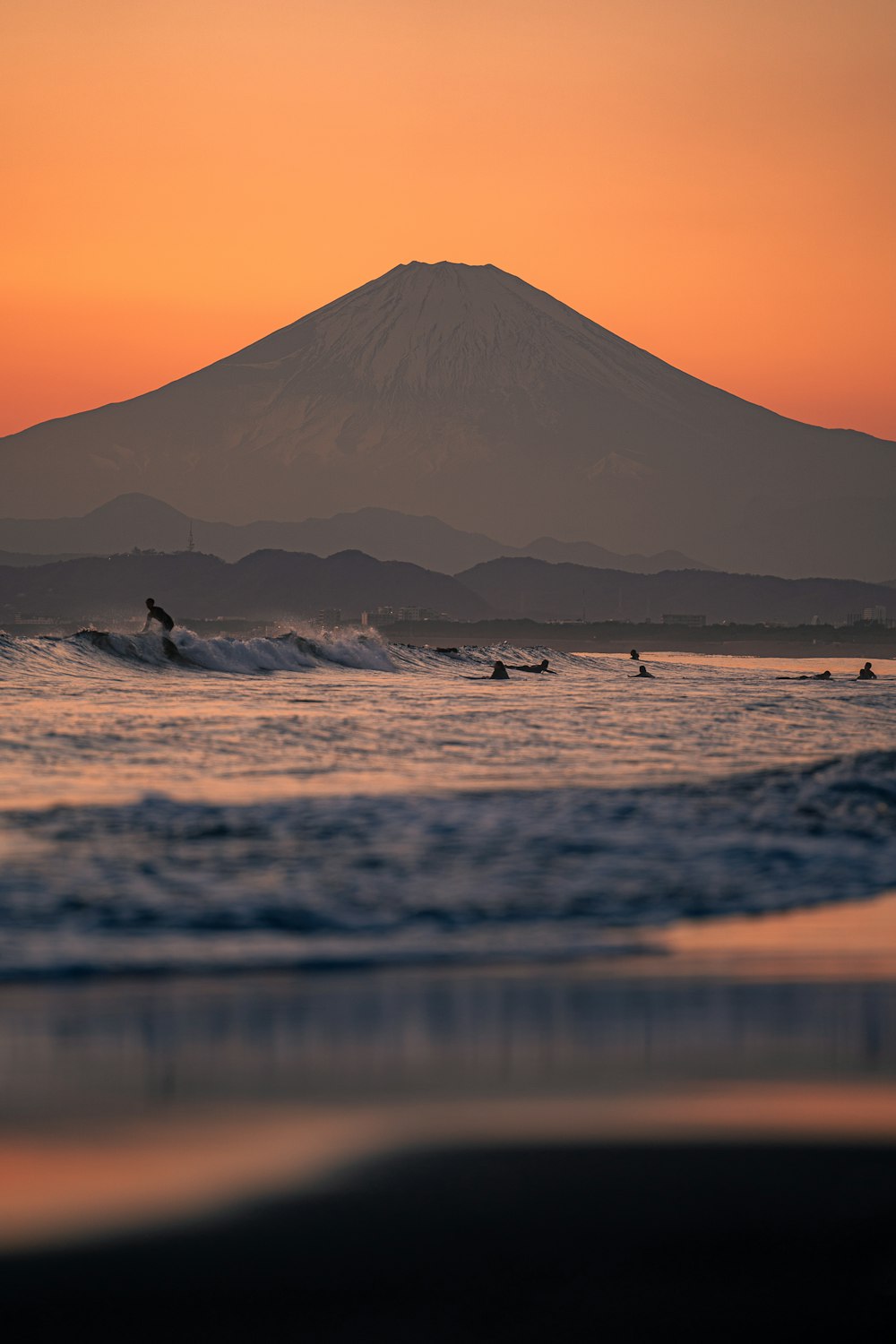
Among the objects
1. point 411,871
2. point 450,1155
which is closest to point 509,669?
point 411,871

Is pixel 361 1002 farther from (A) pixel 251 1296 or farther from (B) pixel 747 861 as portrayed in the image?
(B) pixel 747 861

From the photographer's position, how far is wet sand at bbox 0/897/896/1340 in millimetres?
2975

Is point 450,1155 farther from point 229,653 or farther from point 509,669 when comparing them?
point 509,669

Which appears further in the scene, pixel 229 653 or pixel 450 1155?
pixel 229 653

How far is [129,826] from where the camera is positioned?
33.2 feet

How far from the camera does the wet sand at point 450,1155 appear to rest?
117 inches

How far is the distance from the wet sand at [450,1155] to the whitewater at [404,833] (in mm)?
1006

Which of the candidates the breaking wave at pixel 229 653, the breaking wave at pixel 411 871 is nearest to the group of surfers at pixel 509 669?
the breaking wave at pixel 229 653

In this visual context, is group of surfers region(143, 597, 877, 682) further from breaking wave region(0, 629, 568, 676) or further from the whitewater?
the whitewater

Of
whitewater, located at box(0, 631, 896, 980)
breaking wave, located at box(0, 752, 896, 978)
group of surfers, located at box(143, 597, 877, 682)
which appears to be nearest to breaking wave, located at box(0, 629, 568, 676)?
group of surfers, located at box(143, 597, 877, 682)

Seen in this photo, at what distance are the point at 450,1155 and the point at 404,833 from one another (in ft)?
20.8

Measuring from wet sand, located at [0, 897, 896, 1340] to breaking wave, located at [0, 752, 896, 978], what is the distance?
2.57 ft

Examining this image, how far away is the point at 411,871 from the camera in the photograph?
8.77 metres

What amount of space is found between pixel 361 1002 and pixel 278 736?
13.1m
